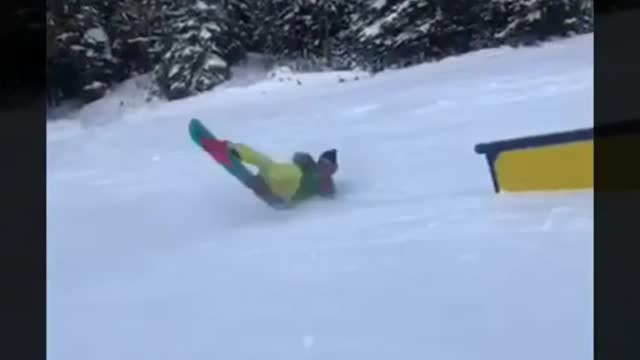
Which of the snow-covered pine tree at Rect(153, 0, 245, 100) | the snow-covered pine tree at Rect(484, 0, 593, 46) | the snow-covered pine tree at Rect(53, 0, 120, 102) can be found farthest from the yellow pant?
the snow-covered pine tree at Rect(484, 0, 593, 46)

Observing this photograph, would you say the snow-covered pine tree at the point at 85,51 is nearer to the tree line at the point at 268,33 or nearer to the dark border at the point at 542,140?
the tree line at the point at 268,33

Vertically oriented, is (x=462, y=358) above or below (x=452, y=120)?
below

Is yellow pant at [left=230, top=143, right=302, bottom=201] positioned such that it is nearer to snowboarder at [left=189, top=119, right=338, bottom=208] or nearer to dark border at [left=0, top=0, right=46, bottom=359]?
snowboarder at [left=189, top=119, right=338, bottom=208]

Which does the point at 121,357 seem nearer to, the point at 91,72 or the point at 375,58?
the point at 91,72

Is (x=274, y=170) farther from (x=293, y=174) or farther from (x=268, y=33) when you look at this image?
(x=268, y=33)

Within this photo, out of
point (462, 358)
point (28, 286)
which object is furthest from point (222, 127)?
point (462, 358)

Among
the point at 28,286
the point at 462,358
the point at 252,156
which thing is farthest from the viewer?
the point at 252,156
